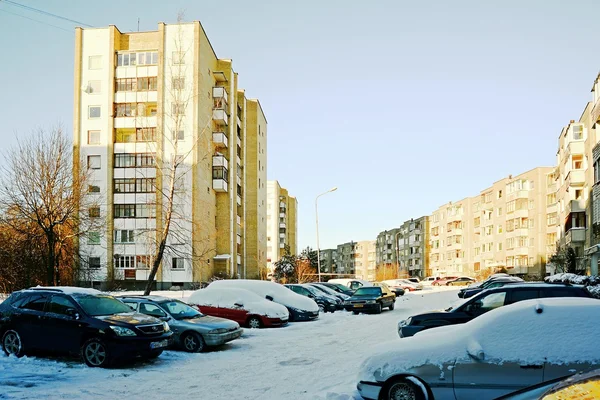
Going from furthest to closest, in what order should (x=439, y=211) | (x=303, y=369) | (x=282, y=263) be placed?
(x=439, y=211) → (x=282, y=263) → (x=303, y=369)

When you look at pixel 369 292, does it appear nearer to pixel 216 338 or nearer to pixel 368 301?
pixel 368 301

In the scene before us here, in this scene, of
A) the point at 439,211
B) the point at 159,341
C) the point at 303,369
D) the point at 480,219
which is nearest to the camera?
the point at 303,369

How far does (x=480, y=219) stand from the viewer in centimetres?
9844

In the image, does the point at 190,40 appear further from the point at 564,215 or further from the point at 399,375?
the point at 399,375

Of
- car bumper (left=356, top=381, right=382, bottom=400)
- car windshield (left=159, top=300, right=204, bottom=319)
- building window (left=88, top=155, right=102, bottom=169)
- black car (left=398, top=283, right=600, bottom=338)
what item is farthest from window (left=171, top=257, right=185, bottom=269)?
car bumper (left=356, top=381, right=382, bottom=400)

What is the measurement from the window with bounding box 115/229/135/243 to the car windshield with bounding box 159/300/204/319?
36464mm

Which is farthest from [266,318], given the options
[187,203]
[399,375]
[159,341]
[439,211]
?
[439,211]

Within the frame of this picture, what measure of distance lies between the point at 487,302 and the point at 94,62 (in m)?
49.2

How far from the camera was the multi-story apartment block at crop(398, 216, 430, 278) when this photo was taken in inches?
5069

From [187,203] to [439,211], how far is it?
256ft

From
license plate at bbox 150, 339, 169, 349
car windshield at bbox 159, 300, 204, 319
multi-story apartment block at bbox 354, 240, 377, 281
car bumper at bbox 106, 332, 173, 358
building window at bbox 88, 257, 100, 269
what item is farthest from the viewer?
multi-story apartment block at bbox 354, 240, 377, 281

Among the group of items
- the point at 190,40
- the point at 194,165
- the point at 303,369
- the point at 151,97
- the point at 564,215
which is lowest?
the point at 303,369

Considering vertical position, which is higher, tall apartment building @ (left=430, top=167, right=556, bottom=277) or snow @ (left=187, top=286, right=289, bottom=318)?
tall apartment building @ (left=430, top=167, right=556, bottom=277)

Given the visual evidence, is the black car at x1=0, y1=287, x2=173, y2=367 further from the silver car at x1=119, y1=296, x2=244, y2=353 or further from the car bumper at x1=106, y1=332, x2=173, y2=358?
the silver car at x1=119, y1=296, x2=244, y2=353
